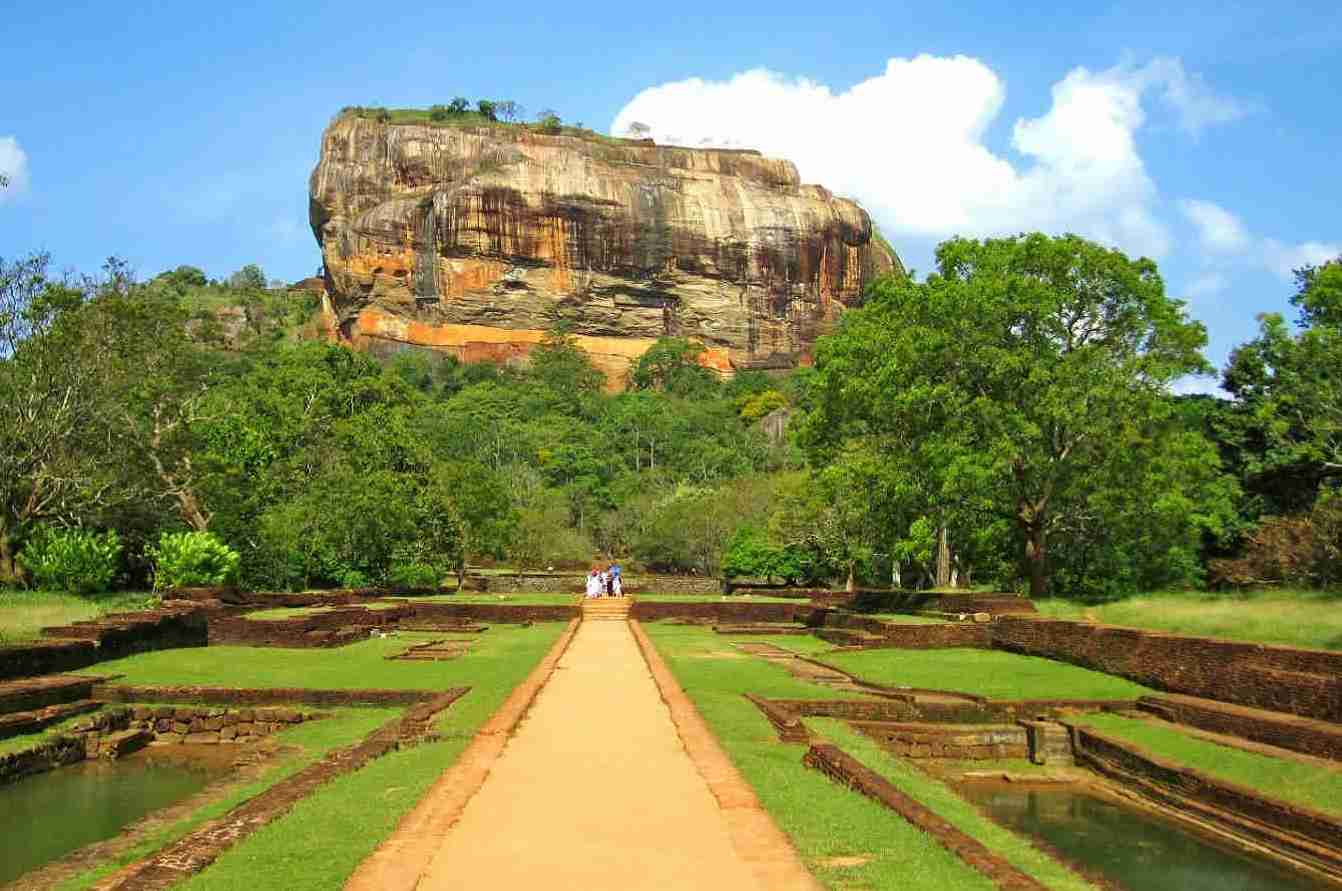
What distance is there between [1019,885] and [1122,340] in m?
21.7

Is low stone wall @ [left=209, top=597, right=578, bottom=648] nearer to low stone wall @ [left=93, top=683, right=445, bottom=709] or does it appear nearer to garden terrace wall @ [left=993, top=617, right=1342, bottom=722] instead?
low stone wall @ [left=93, top=683, right=445, bottom=709]

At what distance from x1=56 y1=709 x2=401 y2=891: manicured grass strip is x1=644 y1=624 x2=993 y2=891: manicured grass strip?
3135mm

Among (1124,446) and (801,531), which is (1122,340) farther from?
(801,531)

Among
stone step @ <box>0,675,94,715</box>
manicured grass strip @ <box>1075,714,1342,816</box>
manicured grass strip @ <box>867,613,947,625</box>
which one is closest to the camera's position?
manicured grass strip @ <box>1075,714,1342,816</box>

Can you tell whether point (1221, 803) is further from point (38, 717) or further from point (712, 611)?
point (712, 611)

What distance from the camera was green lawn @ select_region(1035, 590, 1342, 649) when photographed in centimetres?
1491

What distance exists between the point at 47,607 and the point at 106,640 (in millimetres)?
4398

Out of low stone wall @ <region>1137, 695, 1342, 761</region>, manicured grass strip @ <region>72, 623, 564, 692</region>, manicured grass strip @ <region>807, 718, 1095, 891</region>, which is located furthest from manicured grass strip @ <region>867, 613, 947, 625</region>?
manicured grass strip @ <region>807, 718, 1095, 891</region>

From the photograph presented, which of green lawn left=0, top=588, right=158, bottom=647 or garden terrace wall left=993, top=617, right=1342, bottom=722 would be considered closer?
garden terrace wall left=993, top=617, right=1342, bottom=722

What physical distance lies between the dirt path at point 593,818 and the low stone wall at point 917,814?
1121 mm

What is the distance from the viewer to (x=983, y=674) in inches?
674

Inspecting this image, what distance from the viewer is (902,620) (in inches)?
926

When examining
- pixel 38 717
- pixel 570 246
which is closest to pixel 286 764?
pixel 38 717

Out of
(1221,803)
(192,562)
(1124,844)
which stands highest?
(192,562)
